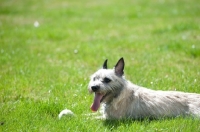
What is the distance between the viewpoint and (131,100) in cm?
669

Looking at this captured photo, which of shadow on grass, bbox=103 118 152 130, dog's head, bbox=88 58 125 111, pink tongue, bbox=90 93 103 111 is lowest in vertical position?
shadow on grass, bbox=103 118 152 130

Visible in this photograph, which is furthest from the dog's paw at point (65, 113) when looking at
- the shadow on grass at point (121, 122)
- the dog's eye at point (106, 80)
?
the dog's eye at point (106, 80)

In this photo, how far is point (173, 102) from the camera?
6.56 meters

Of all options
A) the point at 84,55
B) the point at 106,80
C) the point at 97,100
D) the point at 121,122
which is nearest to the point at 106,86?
the point at 106,80

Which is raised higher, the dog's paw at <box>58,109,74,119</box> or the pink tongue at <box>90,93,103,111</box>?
the pink tongue at <box>90,93,103,111</box>

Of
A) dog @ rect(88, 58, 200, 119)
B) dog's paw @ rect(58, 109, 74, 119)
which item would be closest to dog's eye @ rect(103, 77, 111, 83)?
dog @ rect(88, 58, 200, 119)

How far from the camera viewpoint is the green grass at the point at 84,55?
→ 6488 mm

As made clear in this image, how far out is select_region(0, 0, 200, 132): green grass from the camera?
21.3 ft

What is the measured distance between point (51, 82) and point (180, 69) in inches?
135

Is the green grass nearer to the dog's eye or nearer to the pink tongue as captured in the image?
the pink tongue

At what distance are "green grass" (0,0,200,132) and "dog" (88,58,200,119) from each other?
25cm

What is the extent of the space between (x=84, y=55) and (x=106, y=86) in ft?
16.7

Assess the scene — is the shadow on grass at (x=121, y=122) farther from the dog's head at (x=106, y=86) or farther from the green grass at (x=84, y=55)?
the dog's head at (x=106, y=86)

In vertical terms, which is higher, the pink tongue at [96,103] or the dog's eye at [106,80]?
the dog's eye at [106,80]
